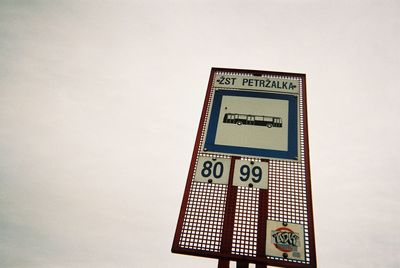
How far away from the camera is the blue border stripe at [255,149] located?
332 cm

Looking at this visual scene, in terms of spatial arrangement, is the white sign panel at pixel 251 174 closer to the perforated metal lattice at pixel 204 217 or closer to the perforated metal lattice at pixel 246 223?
the perforated metal lattice at pixel 246 223

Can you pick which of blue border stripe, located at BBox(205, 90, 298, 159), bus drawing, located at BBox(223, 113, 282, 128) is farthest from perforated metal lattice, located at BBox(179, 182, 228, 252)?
bus drawing, located at BBox(223, 113, 282, 128)

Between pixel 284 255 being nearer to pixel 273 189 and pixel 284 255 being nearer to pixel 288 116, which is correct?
pixel 273 189

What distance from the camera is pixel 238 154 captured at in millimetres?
3354

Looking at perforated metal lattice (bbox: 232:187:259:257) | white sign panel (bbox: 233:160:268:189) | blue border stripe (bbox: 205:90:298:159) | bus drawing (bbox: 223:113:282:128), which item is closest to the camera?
perforated metal lattice (bbox: 232:187:259:257)

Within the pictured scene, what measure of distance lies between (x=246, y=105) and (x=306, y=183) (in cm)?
160

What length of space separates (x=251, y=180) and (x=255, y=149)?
51cm

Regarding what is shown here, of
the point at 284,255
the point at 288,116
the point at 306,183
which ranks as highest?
the point at 288,116

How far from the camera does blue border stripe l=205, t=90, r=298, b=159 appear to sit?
3316 mm

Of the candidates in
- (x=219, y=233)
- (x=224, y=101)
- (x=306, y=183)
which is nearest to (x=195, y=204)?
(x=219, y=233)

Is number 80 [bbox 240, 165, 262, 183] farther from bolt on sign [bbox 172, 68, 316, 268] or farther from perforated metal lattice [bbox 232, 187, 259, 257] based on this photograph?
perforated metal lattice [bbox 232, 187, 259, 257]

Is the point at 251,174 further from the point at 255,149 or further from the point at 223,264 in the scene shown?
the point at 223,264

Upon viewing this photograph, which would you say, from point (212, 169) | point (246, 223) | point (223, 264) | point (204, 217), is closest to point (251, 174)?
point (212, 169)

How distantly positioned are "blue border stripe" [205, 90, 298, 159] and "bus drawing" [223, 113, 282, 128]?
0.20m
